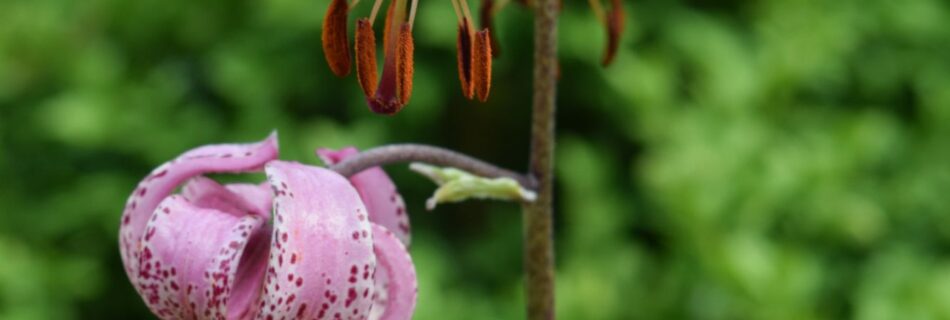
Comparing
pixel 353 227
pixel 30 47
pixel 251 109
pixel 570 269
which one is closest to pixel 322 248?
pixel 353 227

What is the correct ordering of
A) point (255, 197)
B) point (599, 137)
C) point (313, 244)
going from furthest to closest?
point (599, 137), point (255, 197), point (313, 244)

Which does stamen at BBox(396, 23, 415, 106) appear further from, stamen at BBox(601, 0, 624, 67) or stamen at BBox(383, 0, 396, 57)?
stamen at BBox(601, 0, 624, 67)

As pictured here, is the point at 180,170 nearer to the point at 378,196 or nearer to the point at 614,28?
the point at 378,196

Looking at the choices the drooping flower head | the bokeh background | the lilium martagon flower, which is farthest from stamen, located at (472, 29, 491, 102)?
the bokeh background

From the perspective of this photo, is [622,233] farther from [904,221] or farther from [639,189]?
[904,221]

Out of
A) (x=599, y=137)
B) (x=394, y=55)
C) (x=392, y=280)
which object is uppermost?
(x=394, y=55)

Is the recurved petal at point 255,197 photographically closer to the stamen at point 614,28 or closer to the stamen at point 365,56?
the stamen at point 365,56

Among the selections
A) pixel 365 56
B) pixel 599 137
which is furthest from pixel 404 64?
pixel 599 137

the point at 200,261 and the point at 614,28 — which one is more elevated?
the point at 614,28
